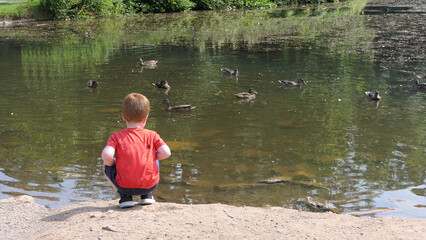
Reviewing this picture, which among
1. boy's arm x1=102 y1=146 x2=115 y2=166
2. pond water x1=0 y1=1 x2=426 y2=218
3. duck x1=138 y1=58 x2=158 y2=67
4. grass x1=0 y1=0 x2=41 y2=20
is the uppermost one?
grass x1=0 y1=0 x2=41 y2=20

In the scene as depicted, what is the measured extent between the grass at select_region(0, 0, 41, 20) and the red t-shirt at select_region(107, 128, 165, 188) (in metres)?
29.3

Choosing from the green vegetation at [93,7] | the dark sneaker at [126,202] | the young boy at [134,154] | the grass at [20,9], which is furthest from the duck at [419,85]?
the grass at [20,9]

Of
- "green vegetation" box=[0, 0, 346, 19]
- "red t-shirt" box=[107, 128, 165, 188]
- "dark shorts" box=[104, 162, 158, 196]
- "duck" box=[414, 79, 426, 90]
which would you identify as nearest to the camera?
"red t-shirt" box=[107, 128, 165, 188]

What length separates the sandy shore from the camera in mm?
4684

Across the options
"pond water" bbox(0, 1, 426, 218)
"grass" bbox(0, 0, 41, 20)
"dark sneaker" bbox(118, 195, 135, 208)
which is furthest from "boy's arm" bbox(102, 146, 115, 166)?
"grass" bbox(0, 0, 41, 20)

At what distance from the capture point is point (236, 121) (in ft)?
34.5

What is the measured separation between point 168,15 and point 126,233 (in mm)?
33995

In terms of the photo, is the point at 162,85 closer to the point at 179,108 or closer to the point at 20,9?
the point at 179,108

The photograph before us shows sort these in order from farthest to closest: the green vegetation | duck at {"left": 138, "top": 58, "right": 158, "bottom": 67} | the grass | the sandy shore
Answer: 1. the green vegetation
2. the grass
3. duck at {"left": 138, "top": 58, "right": 158, "bottom": 67}
4. the sandy shore

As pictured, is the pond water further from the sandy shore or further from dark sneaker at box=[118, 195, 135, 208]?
dark sneaker at box=[118, 195, 135, 208]

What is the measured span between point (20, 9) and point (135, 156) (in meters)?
30.7

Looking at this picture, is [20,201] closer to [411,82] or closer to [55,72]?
[55,72]

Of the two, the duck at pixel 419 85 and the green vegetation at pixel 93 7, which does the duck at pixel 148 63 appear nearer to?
the duck at pixel 419 85

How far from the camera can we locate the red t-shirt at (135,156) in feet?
17.1
